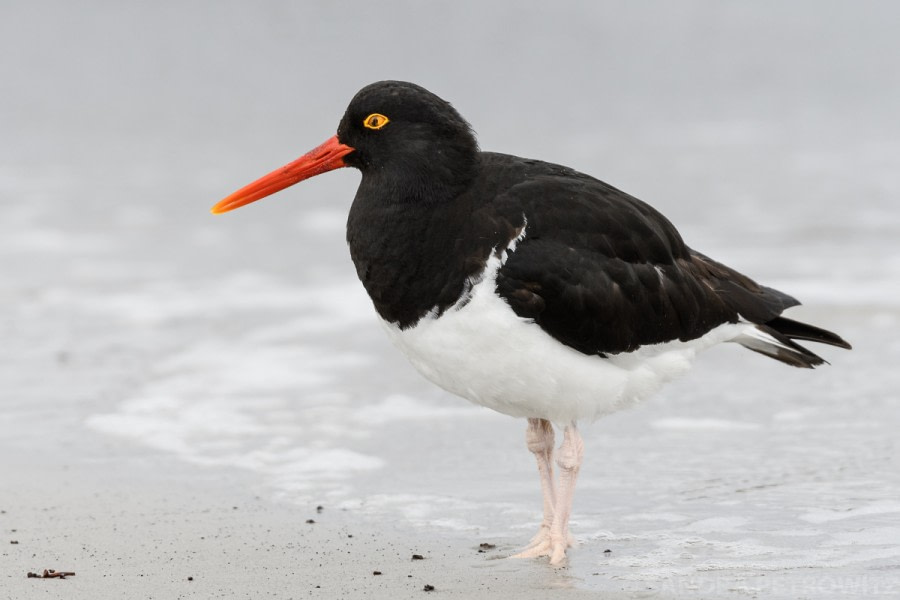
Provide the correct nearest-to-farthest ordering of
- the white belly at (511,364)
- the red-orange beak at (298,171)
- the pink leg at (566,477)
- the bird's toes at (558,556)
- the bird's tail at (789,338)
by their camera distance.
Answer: the white belly at (511,364)
the bird's toes at (558,556)
the pink leg at (566,477)
the red-orange beak at (298,171)
the bird's tail at (789,338)

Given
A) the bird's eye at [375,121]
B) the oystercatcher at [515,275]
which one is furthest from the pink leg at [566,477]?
the bird's eye at [375,121]

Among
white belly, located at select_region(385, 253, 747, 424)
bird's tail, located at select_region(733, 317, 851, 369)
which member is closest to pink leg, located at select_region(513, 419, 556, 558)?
white belly, located at select_region(385, 253, 747, 424)

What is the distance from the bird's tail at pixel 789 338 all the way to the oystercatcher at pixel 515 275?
9.4 inches

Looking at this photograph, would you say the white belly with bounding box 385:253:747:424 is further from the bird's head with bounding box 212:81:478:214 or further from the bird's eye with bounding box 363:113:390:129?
the bird's eye with bounding box 363:113:390:129

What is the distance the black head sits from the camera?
16.3 ft

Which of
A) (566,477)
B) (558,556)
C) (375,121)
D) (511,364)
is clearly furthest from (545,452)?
(375,121)

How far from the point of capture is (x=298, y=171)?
5.39 metres

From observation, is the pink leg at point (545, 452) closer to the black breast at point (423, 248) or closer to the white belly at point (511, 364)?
the white belly at point (511, 364)

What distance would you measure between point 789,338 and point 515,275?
1.58 m

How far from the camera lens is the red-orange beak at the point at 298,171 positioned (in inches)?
207

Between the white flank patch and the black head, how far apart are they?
0.43 meters

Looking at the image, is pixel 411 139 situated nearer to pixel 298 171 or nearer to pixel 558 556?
pixel 298 171

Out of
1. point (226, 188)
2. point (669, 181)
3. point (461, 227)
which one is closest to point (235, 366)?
point (461, 227)

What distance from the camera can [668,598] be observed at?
4465 millimetres
